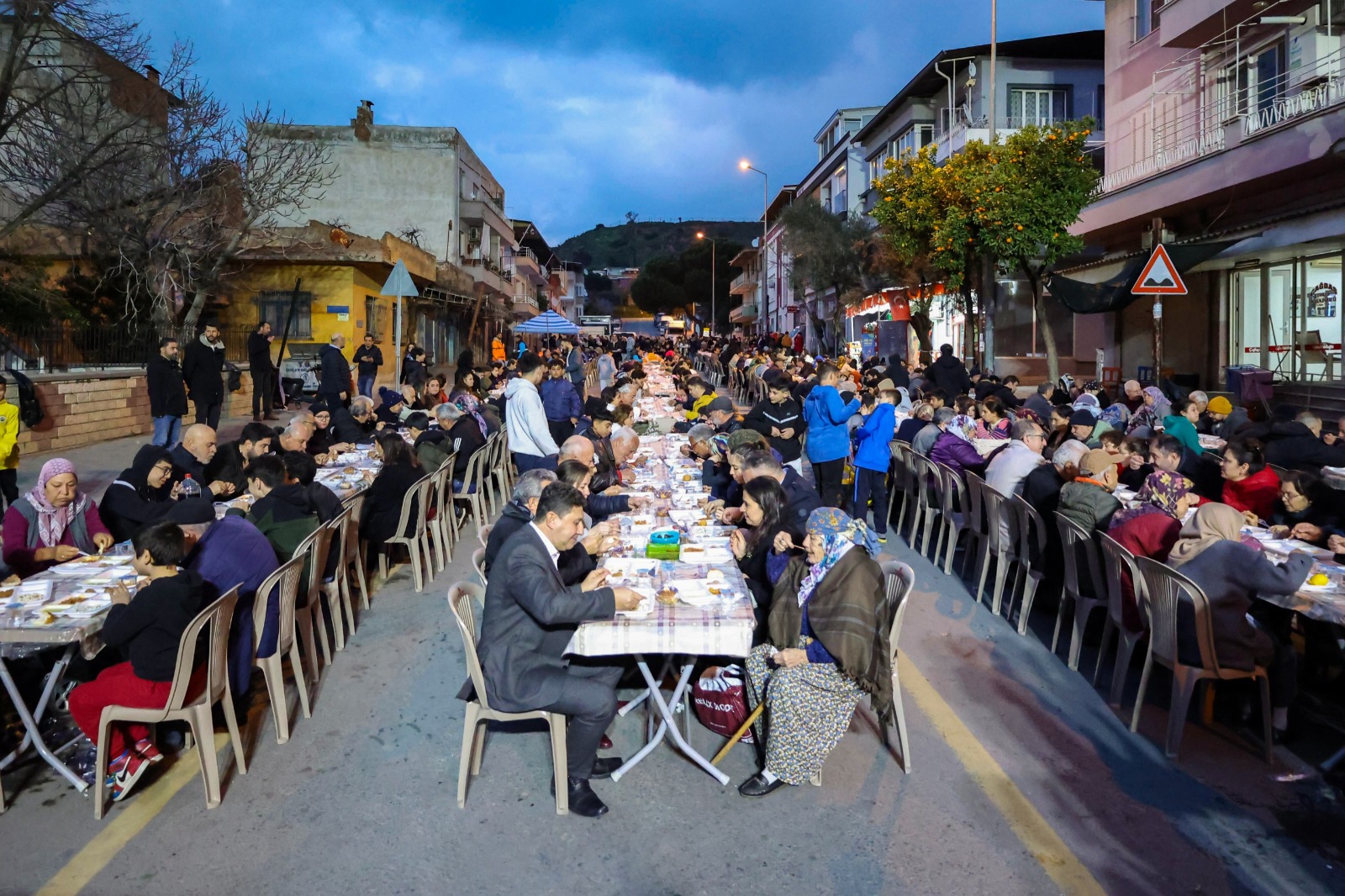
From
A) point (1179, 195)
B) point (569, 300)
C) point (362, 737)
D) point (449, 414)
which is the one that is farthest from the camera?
point (569, 300)

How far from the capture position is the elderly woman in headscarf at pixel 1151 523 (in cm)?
554

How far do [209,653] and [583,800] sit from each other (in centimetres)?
175

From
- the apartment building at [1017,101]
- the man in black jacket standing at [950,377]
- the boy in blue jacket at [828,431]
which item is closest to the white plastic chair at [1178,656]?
the boy in blue jacket at [828,431]

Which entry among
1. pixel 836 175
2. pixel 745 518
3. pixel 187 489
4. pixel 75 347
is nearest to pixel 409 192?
pixel 836 175

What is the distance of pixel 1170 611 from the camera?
4.99 meters

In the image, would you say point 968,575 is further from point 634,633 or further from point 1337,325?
point 1337,325

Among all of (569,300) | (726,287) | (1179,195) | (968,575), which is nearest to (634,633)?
(968,575)

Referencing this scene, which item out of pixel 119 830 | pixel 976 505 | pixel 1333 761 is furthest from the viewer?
pixel 976 505

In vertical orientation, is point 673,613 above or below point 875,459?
below

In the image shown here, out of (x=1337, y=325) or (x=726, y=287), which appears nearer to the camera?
(x=1337, y=325)

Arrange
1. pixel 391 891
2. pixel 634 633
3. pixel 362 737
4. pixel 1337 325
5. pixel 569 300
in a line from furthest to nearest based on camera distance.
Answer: pixel 569 300
pixel 1337 325
pixel 362 737
pixel 634 633
pixel 391 891

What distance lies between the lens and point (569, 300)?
333 feet

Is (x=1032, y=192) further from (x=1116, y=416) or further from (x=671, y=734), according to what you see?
(x=671, y=734)

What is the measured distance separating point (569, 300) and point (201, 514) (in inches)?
3809
